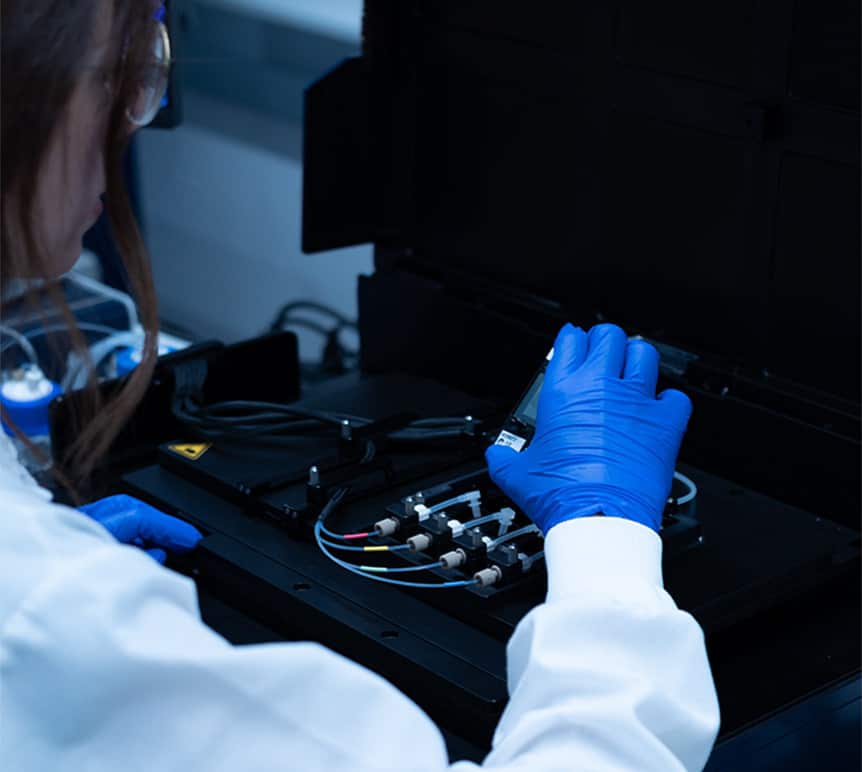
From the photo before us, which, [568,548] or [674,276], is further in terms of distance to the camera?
[674,276]

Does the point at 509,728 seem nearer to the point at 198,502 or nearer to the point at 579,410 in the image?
the point at 579,410

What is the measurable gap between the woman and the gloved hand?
26 centimetres

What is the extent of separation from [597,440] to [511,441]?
0.12 m

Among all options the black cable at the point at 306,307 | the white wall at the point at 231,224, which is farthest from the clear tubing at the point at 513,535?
the white wall at the point at 231,224

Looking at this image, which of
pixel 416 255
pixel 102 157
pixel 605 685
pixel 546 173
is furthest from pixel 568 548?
pixel 416 255

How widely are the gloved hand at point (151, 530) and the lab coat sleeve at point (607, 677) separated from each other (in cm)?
38

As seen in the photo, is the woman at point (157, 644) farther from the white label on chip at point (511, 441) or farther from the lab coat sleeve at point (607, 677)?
the white label on chip at point (511, 441)

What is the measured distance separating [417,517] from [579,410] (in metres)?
0.17

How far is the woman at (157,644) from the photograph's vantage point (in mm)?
715

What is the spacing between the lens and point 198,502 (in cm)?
123

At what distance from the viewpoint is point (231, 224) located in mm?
2629

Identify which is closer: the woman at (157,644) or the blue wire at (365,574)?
the woman at (157,644)

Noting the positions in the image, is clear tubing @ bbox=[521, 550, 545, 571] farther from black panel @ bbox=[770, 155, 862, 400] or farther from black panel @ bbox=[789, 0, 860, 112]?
black panel @ bbox=[789, 0, 860, 112]

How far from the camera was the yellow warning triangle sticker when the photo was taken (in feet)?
4.17
